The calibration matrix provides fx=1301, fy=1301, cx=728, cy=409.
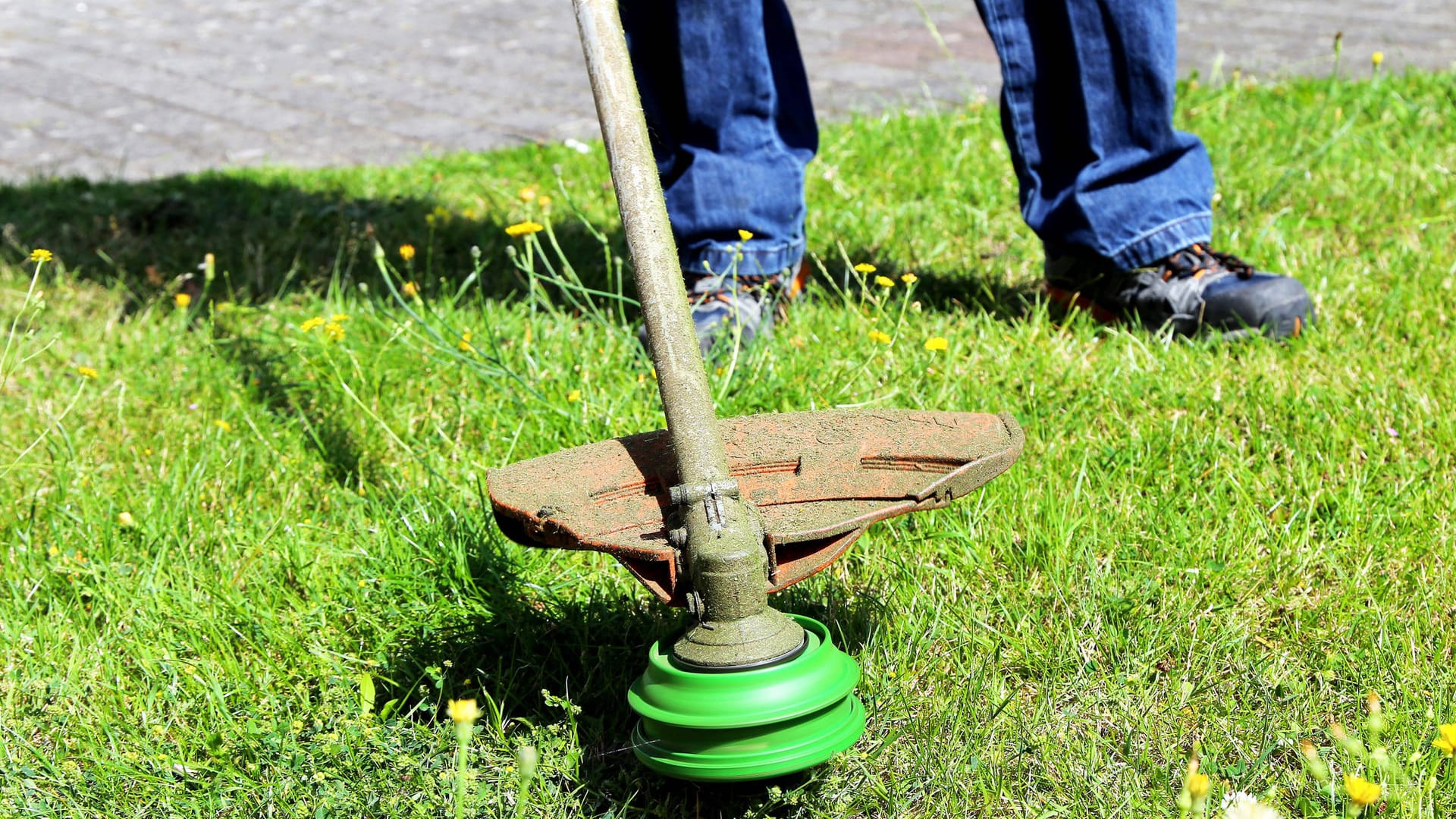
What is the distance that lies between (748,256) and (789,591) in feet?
3.17


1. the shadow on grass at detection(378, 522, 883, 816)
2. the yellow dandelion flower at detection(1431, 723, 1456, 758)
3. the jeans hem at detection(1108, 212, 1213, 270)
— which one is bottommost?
the shadow on grass at detection(378, 522, 883, 816)

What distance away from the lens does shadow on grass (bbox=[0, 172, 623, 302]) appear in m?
3.14

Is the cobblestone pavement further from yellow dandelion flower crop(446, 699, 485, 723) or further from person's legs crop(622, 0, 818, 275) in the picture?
yellow dandelion flower crop(446, 699, 485, 723)

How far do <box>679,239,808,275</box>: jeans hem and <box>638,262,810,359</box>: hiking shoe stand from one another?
0.6 inches

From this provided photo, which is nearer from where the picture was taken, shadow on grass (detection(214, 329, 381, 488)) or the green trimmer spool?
the green trimmer spool

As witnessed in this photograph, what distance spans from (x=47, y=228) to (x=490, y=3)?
3767 mm

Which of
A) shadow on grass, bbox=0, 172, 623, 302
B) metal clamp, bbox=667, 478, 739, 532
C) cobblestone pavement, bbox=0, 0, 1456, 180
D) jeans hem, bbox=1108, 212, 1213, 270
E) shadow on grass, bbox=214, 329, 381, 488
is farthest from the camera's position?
cobblestone pavement, bbox=0, 0, 1456, 180

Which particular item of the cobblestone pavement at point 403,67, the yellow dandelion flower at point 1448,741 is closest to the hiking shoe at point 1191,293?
the yellow dandelion flower at point 1448,741

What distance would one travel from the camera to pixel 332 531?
1.96 metres

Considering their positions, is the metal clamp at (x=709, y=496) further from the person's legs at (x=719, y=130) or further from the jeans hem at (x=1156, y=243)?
the jeans hem at (x=1156, y=243)

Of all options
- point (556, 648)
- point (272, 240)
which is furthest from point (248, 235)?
point (556, 648)

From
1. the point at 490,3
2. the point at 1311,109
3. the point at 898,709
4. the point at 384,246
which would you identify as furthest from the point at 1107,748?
the point at 490,3

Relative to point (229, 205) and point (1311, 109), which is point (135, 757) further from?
point (1311, 109)

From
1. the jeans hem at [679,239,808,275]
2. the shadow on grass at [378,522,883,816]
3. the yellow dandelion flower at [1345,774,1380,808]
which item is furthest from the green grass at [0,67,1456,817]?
the yellow dandelion flower at [1345,774,1380,808]
